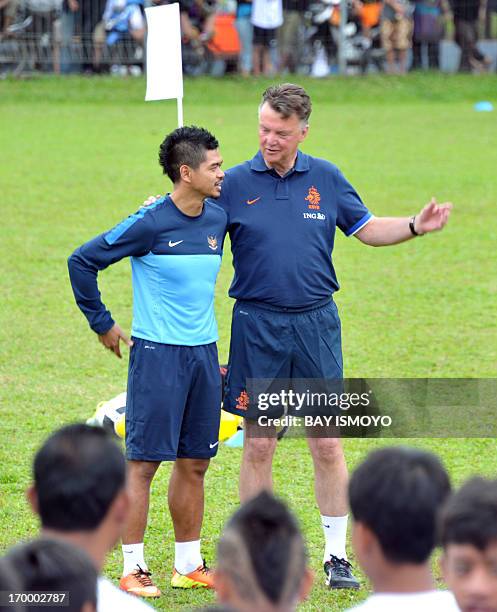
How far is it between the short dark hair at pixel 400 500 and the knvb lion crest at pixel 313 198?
2869 mm

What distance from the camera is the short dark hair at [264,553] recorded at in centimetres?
304

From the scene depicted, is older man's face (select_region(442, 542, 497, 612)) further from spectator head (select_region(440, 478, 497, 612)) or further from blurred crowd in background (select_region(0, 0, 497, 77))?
blurred crowd in background (select_region(0, 0, 497, 77))

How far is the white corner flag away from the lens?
7098 mm

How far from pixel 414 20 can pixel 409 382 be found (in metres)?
17.6

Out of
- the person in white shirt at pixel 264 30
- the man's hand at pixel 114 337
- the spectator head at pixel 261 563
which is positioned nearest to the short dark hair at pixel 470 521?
the spectator head at pixel 261 563

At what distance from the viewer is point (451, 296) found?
11.8 meters

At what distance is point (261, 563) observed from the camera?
308 centimetres

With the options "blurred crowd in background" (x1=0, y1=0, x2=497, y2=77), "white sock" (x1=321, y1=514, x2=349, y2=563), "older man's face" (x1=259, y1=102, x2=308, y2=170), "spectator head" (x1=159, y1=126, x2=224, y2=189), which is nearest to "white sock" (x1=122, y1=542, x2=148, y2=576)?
"white sock" (x1=321, y1=514, x2=349, y2=563)

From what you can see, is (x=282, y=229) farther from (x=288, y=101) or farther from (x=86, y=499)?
(x=86, y=499)

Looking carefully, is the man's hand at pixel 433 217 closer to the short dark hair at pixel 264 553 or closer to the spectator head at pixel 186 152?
the spectator head at pixel 186 152

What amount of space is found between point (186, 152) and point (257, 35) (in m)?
19.6

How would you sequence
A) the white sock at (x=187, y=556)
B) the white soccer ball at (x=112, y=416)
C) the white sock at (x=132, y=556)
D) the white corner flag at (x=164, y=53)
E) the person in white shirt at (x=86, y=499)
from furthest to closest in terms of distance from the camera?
the white soccer ball at (x=112, y=416) < the white corner flag at (x=164, y=53) < the white sock at (x=187, y=556) < the white sock at (x=132, y=556) < the person in white shirt at (x=86, y=499)

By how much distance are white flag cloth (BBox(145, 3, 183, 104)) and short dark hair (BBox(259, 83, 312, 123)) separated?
1.00 meters

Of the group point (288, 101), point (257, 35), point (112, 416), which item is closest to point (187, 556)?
point (112, 416)
